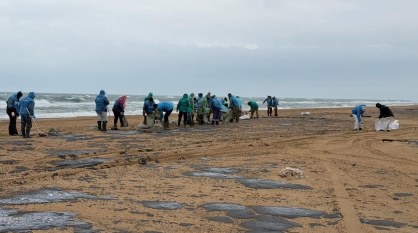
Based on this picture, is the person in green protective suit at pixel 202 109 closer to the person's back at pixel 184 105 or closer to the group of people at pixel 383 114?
the person's back at pixel 184 105

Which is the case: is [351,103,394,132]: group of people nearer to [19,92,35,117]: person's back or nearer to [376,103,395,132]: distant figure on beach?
[376,103,395,132]: distant figure on beach

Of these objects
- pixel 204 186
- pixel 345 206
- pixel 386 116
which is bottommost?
pixel 345 206

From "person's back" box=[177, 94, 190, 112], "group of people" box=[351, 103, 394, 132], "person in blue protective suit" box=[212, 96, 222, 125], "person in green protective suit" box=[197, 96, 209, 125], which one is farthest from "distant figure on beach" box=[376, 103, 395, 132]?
"person's back" box=[177, 94, 190, 112]

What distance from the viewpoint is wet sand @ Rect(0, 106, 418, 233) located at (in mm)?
5887

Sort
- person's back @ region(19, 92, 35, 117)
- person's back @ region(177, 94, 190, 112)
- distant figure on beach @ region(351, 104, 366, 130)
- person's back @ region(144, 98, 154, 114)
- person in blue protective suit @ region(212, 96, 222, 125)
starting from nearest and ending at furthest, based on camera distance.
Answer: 1. person's back @ region(19, 92, 35, 117)
2. distant figure on beach @ region(351, 104, 366, 130)
3. person's back @ region(144, 98, 154, 114)
4. person's back @ region(177, 94, 190, 112)
5. person in blue protective suit @ region(212, 96, 222, 125)

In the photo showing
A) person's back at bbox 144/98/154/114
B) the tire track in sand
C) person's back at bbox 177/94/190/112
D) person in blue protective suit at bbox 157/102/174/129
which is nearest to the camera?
the tire track in sand

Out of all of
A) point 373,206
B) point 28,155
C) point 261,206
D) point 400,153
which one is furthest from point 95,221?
point 400,153

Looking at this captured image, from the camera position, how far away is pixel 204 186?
8.09 meters

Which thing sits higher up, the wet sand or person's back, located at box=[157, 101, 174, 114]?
person's back, located at box=[157, 101, 174, 114]

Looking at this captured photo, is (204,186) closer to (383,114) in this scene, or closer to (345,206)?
(345,206)

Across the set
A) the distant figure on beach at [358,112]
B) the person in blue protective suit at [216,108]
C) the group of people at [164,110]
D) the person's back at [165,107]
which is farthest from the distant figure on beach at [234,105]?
the distant figure on beach at [358,112]

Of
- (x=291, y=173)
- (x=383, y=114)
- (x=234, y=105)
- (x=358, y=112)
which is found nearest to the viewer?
(x=291, y=173)

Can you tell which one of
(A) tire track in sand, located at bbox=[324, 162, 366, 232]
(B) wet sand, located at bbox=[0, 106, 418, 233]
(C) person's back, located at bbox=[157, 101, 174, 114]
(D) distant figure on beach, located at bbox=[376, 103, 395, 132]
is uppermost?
(C) person's back, located at bbox=[157, 101, 174, 114]

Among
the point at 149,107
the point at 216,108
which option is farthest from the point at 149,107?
the point at 216,108
